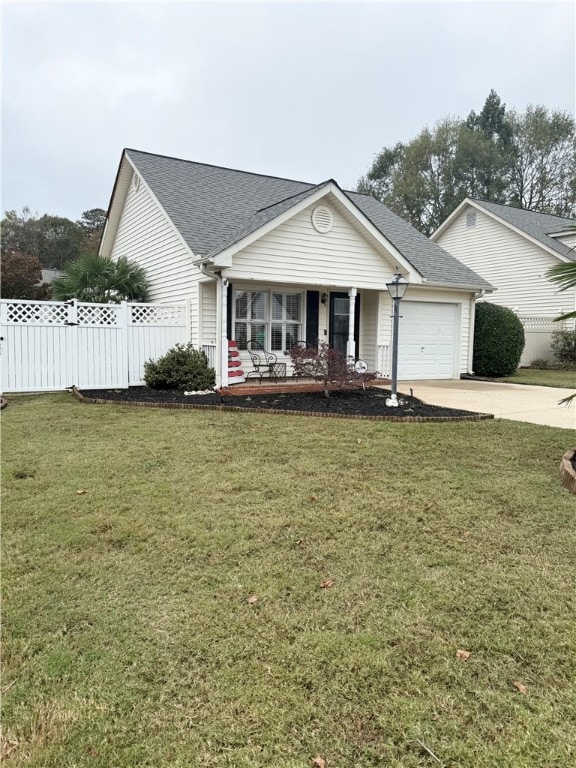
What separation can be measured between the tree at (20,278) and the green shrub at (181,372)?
21350 mm

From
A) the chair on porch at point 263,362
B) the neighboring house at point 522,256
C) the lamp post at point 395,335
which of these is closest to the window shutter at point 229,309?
the chair on porch at point 263,362

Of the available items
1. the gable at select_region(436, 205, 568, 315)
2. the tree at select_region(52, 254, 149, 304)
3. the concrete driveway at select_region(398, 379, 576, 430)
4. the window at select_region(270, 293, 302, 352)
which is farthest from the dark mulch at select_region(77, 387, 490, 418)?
the gable at select_region(436, 205, 568, 315)

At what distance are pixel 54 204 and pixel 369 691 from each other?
54.6 m

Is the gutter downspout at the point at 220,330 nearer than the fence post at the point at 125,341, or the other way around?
the gutter downspout at the point at 220,330

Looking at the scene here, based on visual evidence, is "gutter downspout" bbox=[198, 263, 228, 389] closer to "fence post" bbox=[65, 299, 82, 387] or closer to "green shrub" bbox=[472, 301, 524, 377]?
"fence post" bbox=[65, 299, 82, 387]

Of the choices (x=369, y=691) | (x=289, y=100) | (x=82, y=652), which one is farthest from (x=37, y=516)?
(x=289, y=100)

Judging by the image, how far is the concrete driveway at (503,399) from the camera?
8164 millimetres

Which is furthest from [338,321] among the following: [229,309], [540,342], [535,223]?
[535,223]

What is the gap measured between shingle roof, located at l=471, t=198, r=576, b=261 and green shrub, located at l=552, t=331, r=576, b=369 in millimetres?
3239

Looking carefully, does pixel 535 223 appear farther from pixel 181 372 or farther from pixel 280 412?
pixel 280 412

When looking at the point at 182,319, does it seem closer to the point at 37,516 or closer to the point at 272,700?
the point at 37,516

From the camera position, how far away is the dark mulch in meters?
7.93

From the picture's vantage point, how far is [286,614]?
263 cm

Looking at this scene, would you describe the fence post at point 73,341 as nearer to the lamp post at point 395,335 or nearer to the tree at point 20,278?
the lamp post at point 395,335
